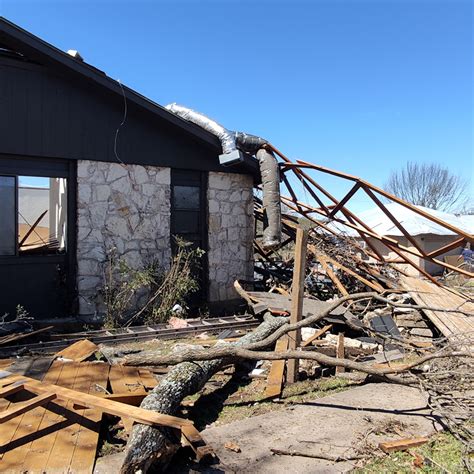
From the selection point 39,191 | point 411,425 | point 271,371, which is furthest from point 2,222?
point 39,191

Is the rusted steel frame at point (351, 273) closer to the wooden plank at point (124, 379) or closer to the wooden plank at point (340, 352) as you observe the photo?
the wooden plank at point (340, 352)

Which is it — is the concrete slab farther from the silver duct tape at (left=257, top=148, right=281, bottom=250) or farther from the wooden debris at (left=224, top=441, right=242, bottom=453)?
the silver duct tape at (left=257, top=148, right=281, bottom=250)

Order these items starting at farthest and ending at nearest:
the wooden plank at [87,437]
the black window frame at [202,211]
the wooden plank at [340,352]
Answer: the black window frame at [202,211] → the wooden plank at [340,352] → the wooden plank at [87,437]

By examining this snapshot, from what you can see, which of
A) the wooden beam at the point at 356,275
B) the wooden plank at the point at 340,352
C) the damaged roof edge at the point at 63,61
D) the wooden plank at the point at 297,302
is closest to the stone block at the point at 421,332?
the wooden beam at the point at 356,275

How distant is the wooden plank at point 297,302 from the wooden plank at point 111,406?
2254 mm

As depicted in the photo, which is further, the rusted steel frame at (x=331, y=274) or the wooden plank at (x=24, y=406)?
the rusted steel frame at (x=331, y=274)

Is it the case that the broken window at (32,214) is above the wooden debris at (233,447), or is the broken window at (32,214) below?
above

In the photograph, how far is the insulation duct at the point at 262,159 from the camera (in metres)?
9.54

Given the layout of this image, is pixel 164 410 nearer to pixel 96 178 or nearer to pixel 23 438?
pixel 23 438

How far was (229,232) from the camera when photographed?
10383mm

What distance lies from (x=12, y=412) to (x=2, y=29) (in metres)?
6.29

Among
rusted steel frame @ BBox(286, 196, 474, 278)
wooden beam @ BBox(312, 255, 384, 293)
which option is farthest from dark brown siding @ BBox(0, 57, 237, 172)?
wooden beam @ BBox(312, 255, 384, 293)

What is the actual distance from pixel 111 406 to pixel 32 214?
1339 centimetres

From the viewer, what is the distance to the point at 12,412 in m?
3.88
